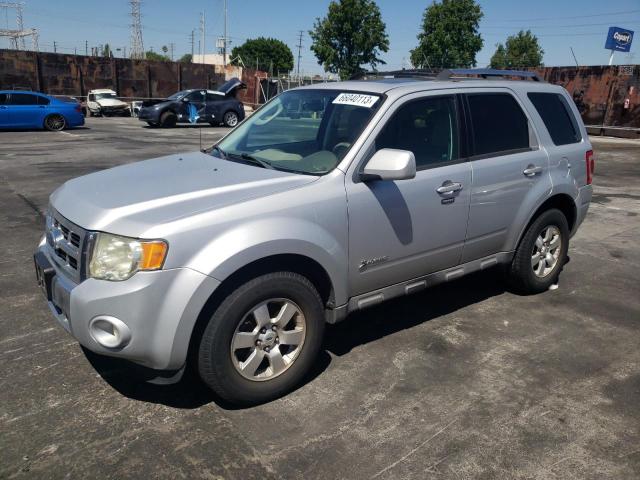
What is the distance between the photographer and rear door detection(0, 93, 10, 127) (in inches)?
707

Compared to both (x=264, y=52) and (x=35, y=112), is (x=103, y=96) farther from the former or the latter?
(x=264, y=52)

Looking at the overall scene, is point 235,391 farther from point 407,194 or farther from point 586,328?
point 586,328

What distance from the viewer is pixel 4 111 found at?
17984mm

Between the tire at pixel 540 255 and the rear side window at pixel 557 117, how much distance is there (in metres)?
0.67

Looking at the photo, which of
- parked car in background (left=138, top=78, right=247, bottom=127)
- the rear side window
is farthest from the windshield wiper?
parked car in background (left=138, top=78, right=247, bottom=127)

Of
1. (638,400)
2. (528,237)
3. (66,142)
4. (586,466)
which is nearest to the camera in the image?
(586,466)

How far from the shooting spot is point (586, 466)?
8.55ft

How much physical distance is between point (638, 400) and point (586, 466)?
855mm

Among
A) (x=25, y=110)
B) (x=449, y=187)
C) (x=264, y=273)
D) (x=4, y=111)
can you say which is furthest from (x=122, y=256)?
(x=25, y=110)

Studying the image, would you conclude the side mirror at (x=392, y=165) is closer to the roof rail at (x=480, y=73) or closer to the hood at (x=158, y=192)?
the hood at (x=158, y=192)

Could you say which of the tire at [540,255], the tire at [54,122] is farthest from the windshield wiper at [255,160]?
the tire at [54,122]

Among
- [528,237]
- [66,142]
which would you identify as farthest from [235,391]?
[66,142]

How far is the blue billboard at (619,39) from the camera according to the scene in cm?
3231

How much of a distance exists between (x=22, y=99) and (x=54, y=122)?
1.24 m
